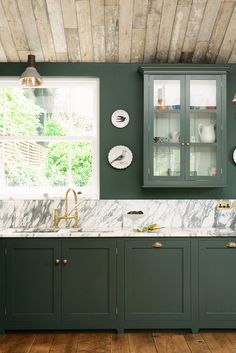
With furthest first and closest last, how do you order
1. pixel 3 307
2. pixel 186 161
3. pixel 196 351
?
pixel 186 161 → pixel 3 307 → pixel 196 351

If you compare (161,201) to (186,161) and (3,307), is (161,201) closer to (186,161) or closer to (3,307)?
(186,161)

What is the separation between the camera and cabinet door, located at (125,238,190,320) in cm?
421

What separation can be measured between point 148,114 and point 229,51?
43.6 inches

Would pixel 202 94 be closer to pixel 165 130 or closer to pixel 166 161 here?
pixel 165 130

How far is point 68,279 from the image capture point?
13.7ft

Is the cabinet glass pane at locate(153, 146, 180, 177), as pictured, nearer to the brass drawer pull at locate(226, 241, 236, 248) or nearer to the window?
the window

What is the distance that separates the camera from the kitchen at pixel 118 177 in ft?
13.7

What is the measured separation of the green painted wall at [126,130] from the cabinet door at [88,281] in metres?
0.81

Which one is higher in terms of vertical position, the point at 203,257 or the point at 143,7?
the point at 143,7

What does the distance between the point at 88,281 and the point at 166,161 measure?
1459 millimetres

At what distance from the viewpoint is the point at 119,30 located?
14.5ft

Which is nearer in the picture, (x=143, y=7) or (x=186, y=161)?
(x=143, y=7)

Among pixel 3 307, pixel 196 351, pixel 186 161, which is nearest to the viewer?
pixel 196 351

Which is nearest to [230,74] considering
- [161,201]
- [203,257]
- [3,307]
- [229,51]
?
[229,51]
